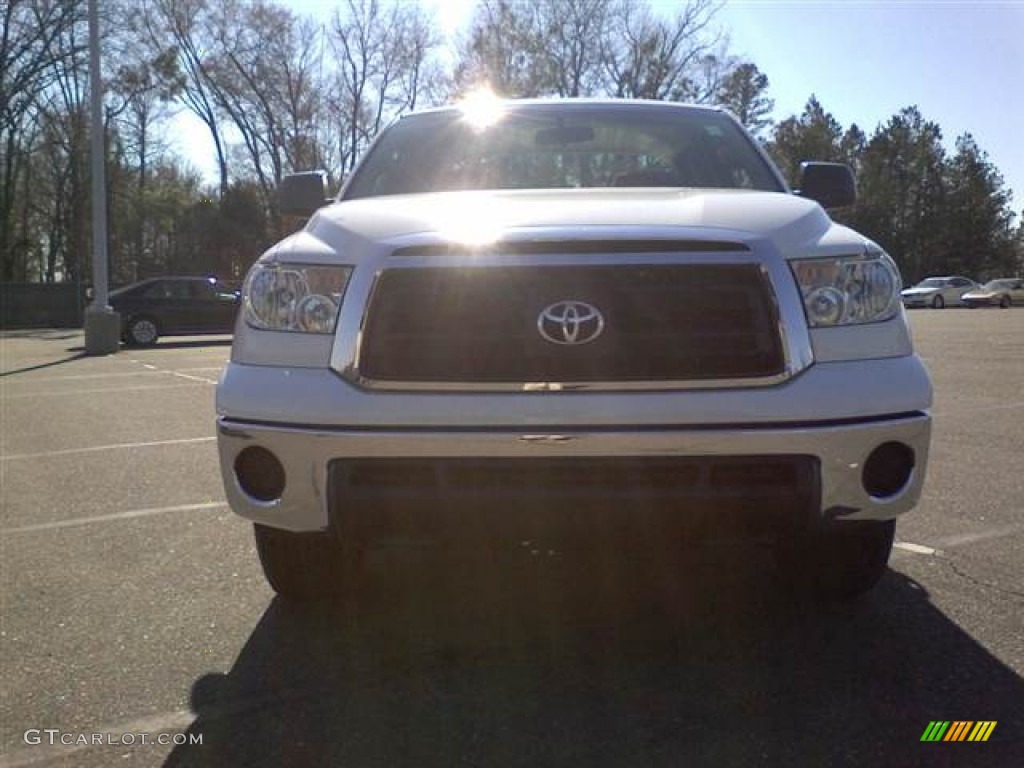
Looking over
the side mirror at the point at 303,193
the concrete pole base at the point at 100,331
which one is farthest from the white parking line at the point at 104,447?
the concrete pole base at the point at 100,331

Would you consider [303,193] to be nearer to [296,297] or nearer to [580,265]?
[296,297]

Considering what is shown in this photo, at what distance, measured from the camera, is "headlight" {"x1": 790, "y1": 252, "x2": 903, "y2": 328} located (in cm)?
292

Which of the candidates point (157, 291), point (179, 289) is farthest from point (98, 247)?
point (179, 289)

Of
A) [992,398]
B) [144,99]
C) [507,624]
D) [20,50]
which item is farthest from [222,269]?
[507,624]

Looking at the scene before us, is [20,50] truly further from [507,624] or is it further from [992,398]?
[507,624]

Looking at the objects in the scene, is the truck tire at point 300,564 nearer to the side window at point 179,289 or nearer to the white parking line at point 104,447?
the white parking line at point 104,447

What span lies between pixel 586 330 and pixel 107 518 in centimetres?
340

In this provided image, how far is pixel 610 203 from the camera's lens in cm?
329

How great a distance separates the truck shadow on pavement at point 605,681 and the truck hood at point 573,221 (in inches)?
51.4

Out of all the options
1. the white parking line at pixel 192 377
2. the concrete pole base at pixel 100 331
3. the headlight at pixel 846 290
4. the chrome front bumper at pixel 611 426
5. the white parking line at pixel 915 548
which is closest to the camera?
the chrome front bumper at pixel 611 426

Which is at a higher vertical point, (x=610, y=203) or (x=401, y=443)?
(x=610, y=203)

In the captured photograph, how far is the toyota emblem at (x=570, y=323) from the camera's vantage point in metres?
2.82

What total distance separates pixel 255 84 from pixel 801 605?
51.0 metres

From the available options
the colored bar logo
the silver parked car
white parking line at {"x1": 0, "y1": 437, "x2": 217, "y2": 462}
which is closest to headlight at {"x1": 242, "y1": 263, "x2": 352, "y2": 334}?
the colored bar logo
